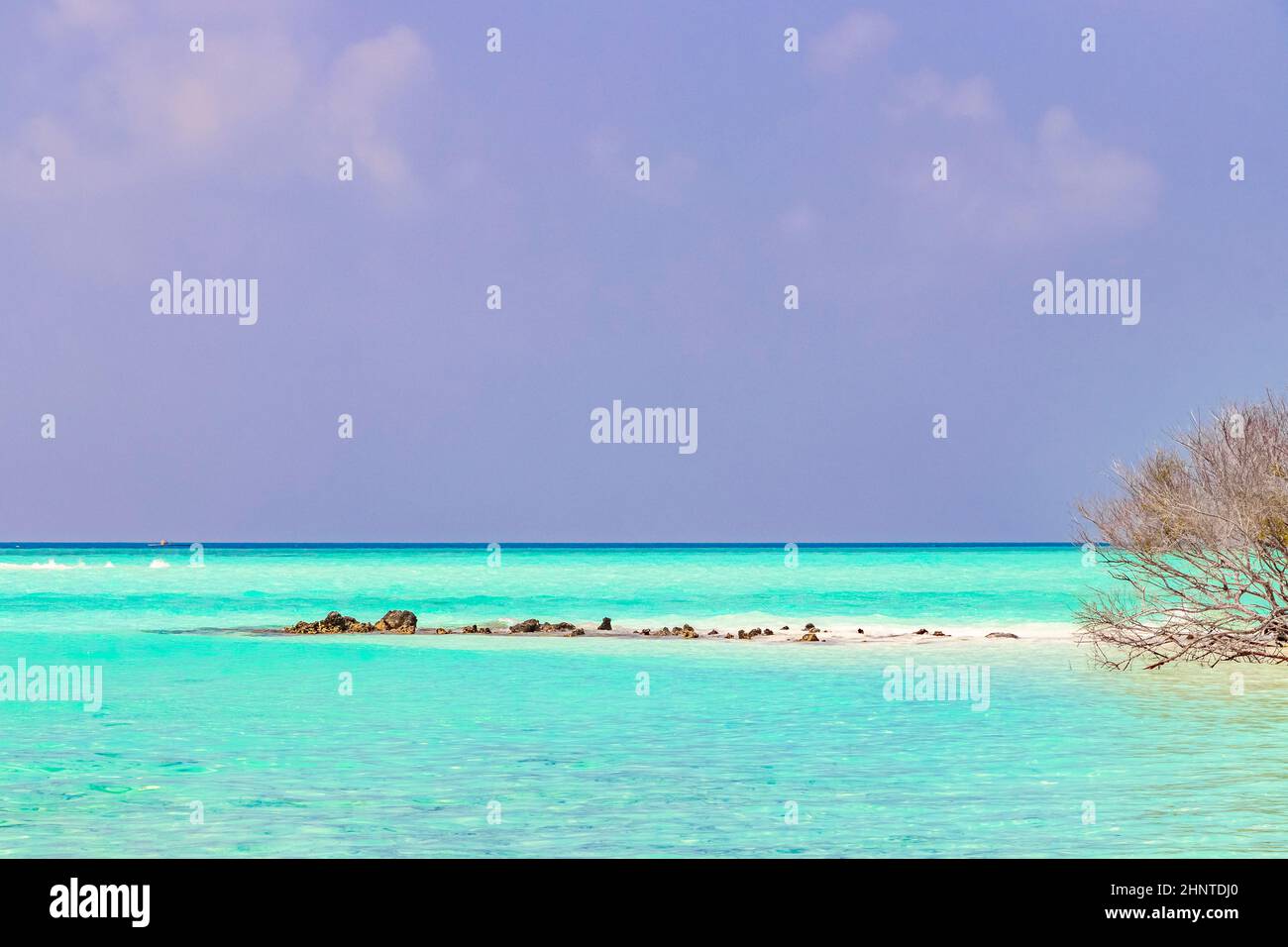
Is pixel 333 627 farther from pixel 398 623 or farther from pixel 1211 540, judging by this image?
pixel 1211 540

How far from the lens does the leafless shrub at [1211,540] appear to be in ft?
63.2

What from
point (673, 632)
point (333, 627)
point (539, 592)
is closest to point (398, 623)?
point (333, 627)

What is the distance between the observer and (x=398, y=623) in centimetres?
3528

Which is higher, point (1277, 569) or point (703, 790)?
point (1277, 569)

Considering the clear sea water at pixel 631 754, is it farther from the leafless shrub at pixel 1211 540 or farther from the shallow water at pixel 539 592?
the shallow water at pixel 539 592

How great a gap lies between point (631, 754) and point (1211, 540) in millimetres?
10808

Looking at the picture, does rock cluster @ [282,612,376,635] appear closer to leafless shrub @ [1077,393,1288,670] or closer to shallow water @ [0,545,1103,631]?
shallow water @ [0,545,1103,631]

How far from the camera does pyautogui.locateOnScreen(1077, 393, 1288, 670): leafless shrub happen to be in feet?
63.2

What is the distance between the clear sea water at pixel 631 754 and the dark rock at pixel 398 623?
14.8 ft
